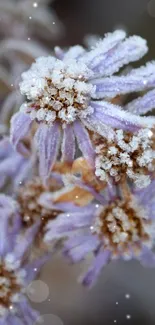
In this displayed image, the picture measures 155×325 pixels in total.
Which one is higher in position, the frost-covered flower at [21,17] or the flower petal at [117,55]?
the frost-covered flower at [21,17]

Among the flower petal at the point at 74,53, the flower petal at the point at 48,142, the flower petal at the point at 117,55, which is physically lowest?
the flower petal at the point at 48,142

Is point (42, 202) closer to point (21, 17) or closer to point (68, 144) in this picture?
point (68, 144)

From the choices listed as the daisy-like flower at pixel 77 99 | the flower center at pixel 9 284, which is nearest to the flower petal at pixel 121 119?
A: the daisy-like flower at pixel 77 99

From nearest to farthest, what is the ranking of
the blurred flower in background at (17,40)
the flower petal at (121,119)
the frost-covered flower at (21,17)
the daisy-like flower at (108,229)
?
the flower petal at (121,119) → the daisy-like flower at (108,229) → the blurred flower in background at (17,40) → the frost-covered flower at (21,17)

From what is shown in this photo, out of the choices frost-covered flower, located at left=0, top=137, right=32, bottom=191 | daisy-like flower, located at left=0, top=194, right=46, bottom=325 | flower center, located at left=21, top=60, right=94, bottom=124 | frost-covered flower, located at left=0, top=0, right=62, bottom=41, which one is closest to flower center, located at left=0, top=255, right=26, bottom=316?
daisy-like flower, located at left=0, top=194, right=46, bottom=325

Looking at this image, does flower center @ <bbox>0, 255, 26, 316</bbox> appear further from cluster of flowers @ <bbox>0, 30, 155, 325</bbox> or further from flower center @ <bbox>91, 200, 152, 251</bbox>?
flower center @ <bbox>91, 200, 152, 251</bbox>

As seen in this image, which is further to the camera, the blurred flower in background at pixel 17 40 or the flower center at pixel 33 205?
the blurred flower in background at pixel 17 40

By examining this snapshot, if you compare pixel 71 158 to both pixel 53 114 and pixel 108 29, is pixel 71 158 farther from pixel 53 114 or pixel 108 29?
pixel 108 29

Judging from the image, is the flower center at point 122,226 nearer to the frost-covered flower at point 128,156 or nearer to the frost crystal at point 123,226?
the frost crystal at point 123,226
